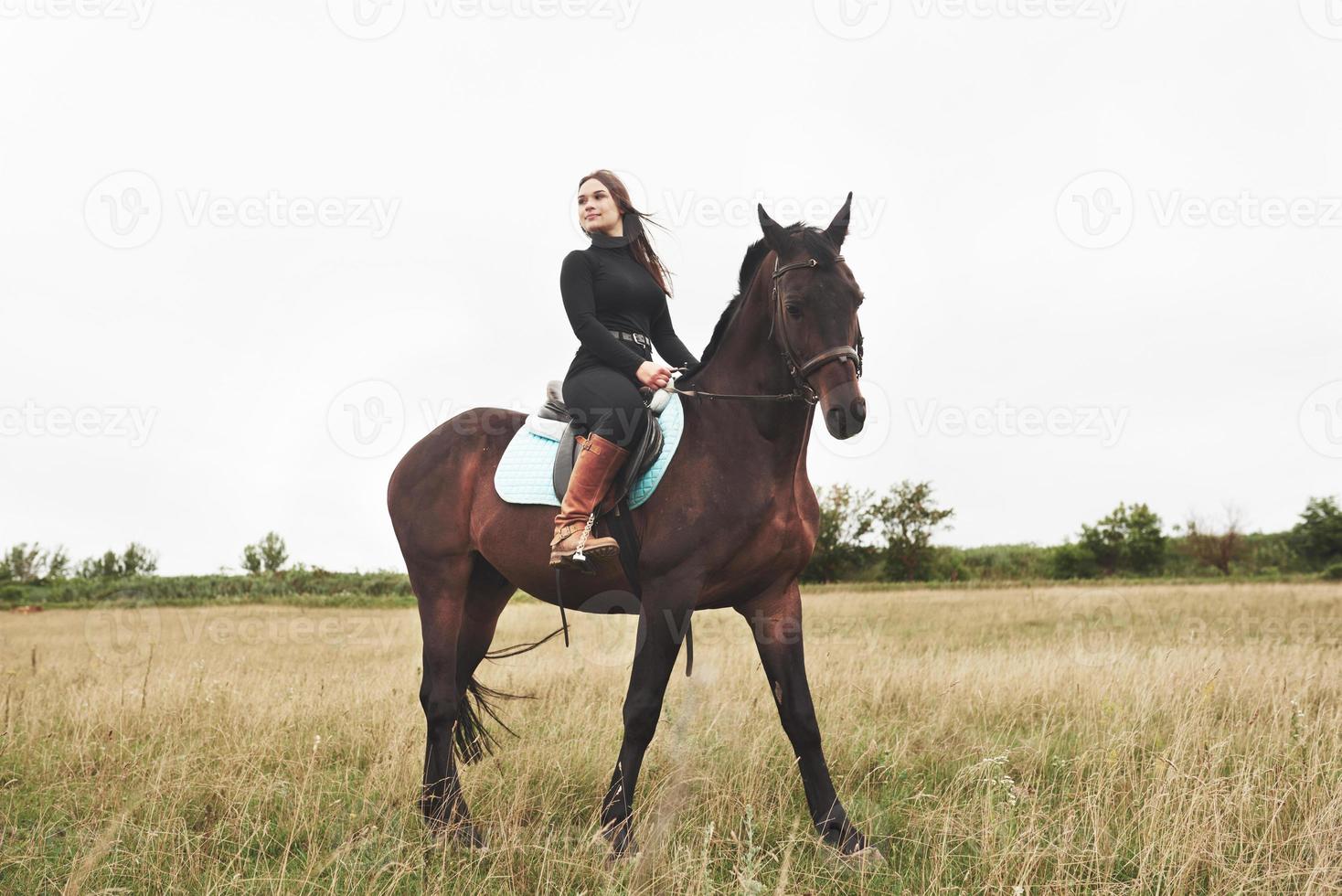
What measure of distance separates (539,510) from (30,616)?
3627 centimetres

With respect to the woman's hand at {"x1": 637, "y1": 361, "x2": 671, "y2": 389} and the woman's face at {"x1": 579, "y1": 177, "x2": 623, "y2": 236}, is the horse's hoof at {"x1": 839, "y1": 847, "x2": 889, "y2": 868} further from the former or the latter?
the woman's face at {"x1": 579, "y1": 177, "x2": 623, "y2": 236}

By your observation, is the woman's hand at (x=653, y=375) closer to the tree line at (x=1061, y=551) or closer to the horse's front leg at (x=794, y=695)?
the horse's front leg at (x=794, y=695)

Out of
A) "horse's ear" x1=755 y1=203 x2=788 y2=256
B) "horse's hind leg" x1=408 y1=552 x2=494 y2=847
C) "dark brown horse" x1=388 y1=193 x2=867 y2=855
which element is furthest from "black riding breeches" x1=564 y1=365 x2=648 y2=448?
"horse's hind leg" x1=408 y1=552 x2=494 y2=847

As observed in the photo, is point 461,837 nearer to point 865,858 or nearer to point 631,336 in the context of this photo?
point 865,858

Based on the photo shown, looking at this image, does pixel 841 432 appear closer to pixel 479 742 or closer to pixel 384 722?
pixel 479 742

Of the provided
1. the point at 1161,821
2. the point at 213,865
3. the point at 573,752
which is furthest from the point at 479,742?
the point at 1161,821

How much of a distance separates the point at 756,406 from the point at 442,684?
9.10 feet

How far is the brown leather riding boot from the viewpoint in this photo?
4.44 m

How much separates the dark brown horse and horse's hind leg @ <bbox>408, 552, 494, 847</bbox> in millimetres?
18

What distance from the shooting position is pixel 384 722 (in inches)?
275

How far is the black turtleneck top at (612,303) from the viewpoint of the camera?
4.59 metres

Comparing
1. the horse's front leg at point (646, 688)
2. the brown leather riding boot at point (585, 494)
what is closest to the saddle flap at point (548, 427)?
the brown leather riding boot at point (585, 494)

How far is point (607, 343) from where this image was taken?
14.9 feet

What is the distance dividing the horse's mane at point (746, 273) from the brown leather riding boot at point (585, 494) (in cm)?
75
